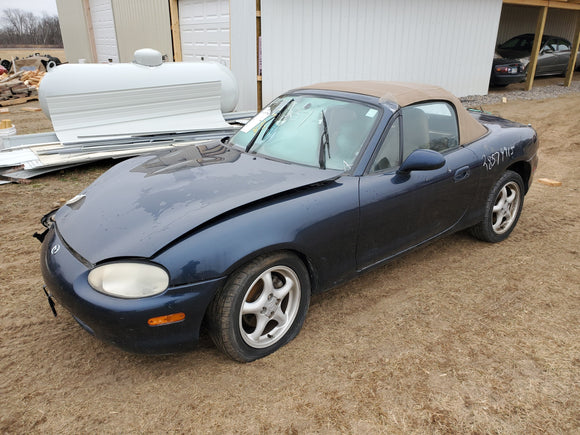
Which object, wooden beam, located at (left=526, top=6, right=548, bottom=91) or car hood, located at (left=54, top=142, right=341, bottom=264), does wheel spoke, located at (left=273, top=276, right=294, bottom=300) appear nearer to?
car hood, located at (left=54, top=142, right=341, bottom=264)

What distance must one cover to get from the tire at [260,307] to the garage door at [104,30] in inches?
631

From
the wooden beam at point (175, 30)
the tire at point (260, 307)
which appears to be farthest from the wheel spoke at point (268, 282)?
the wooden beam at point (175, 30)

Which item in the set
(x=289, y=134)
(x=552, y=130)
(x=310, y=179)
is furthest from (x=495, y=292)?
(x=552, y=130)

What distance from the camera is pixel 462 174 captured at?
137 inches

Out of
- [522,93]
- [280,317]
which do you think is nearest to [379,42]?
[522,93]

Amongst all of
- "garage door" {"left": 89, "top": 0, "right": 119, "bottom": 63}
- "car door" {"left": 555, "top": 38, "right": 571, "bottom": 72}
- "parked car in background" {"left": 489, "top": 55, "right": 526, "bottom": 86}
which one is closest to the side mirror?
"parked car in background" {"left": 489, "top": 55, "right": 526, "bottom": 86}

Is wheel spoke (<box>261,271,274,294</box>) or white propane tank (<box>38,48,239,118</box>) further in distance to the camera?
white propane tank (<box>38,48,239,118</box>)

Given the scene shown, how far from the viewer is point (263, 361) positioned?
260 centimetres

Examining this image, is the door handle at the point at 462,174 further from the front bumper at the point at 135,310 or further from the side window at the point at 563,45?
the side window at the point at 563,45

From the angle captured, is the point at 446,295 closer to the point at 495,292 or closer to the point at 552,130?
the point at 495,292

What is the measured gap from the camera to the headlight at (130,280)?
2.18 meters

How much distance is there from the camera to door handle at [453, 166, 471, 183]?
343cm

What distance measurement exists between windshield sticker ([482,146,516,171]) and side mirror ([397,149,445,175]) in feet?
3.10

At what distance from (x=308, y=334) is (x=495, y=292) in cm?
153
